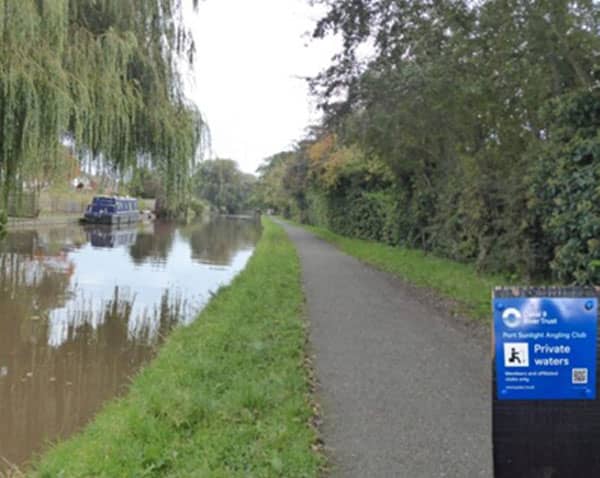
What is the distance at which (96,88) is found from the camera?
588cm

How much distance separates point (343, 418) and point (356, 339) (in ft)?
8.08

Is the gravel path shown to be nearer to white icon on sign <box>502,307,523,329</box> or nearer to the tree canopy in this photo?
white icon on sign <box>502,307,523,329</box>

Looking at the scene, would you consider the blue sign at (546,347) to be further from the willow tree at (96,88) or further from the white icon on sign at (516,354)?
the willow tree at (96,88)

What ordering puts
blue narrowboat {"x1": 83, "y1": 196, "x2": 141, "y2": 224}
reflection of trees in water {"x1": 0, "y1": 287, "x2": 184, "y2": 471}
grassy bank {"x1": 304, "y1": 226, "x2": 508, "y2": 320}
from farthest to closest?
1. blue narrowboat {"x1": 83, "y1": 196, "x2": 141, "y2": 224}
2. grassy bank {"x1": 304, "y1": 226, "x2": 508, "y2": 320}
3. reflection of trees in water {"x1": 0, "y1": 287, "x2": 184, "y2": 471}

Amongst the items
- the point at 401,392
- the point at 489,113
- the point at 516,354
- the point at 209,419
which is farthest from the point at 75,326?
the point at 489,113

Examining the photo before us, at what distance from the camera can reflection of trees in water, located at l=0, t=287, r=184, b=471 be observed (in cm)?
446

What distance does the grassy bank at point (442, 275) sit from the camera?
Answer: 8.58m

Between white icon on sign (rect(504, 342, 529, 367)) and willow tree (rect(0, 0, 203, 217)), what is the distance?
478 cm

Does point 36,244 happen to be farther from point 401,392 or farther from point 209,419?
point 401,392

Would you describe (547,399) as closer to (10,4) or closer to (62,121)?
(62,121)

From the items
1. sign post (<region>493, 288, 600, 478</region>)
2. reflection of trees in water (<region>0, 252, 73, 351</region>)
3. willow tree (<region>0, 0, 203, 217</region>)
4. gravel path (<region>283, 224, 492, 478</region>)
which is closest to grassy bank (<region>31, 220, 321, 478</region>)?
gravel path (<region>283, 224, 492, 478</region>)

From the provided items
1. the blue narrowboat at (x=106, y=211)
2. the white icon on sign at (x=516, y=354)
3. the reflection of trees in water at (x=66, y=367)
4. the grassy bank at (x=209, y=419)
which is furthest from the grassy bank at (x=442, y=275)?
the blue narrowboat at (x=106, y=211)

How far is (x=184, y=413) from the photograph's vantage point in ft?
13.3

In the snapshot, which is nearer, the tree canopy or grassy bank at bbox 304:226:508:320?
the tree canopy
